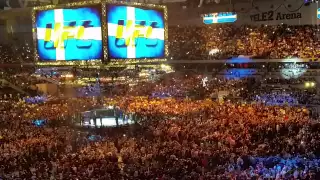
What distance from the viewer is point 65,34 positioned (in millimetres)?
21641

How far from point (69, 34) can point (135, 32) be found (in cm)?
345

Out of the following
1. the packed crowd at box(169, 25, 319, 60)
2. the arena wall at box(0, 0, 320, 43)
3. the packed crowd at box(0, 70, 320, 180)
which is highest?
the arena wall at box(0, 0, 320, 43)

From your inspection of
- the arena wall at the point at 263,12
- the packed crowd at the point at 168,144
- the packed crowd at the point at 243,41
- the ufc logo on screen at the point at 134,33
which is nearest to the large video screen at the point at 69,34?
the ufc logo on screen at the point at 134,33

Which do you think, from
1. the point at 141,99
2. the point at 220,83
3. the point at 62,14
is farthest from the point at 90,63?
the point at 220,83

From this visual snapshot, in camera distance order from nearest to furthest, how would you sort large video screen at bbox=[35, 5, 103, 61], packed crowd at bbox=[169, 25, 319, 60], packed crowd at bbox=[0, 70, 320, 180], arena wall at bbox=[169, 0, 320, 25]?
packed crowd at bbox=[0, 70, 320, 180] → large video screen at bbox=[35, 5, 103, 61] → packed crowd at bbox=[169, 25, 319, 60] → arena wall at bbox=[169, 0, 320, 25]

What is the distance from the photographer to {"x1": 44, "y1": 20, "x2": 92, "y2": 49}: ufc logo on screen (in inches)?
832

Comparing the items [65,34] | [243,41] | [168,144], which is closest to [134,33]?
[65,34]

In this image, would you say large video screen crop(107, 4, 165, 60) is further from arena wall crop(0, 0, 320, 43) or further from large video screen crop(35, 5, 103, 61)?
arena wall crop(0, 0, 320, 43)

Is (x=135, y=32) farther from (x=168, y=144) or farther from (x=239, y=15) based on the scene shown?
(x=239, y=15)

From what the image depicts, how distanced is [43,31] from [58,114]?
20.8ft

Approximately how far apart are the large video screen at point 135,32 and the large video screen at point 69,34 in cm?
71

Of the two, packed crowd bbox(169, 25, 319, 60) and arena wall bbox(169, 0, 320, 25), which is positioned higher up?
arena wall bbox(169, 0, 320, 25)

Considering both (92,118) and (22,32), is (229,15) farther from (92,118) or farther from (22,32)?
(22,32)

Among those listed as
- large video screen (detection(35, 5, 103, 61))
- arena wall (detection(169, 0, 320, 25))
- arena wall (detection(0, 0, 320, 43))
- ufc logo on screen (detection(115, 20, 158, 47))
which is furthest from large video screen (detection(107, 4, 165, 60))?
arena wall (detection(169, 0, 320, 25))
